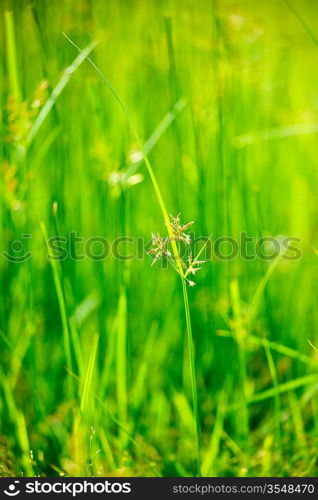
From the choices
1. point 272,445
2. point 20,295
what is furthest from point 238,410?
point 20,295

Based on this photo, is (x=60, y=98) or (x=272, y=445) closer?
(x=272, y=445)

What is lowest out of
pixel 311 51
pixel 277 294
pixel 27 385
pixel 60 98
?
pixel 27 385
